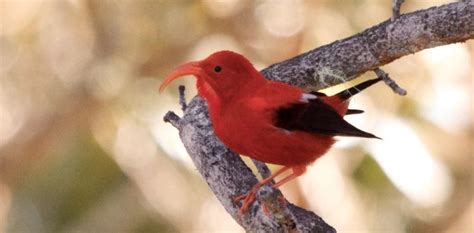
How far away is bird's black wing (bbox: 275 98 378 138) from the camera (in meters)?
1.78

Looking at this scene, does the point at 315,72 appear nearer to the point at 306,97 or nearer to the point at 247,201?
the point at 306,97

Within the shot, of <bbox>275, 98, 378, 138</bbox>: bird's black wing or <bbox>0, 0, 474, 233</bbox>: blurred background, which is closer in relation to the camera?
<bbox>275, 98, 378, 138</bbox>: bird's black wing

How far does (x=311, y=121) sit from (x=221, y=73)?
0.71ft

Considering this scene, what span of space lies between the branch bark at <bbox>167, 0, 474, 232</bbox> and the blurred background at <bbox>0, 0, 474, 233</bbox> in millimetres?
1075

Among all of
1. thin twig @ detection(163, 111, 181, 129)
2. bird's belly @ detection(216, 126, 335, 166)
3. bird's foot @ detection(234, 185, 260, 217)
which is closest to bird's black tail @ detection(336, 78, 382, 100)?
bird's belly @ detection(216, 126, 335, 166)

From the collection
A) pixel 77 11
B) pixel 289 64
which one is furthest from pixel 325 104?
pixel 77 11

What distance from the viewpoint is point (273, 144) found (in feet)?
5.76

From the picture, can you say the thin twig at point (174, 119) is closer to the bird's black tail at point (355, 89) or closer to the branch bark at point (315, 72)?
the branch bark at point (315, 72)

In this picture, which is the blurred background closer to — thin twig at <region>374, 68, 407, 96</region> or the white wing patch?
thin twig at <region>374, 68, 407, 96</region>

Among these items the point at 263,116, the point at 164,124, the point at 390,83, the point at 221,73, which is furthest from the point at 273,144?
the point at 164,124

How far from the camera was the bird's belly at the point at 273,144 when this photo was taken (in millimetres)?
1748

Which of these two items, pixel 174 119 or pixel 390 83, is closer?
pixel 390 83

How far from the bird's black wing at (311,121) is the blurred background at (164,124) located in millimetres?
1421

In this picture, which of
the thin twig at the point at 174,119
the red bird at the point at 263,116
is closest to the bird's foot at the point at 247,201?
the red bird at the point at 263,116
